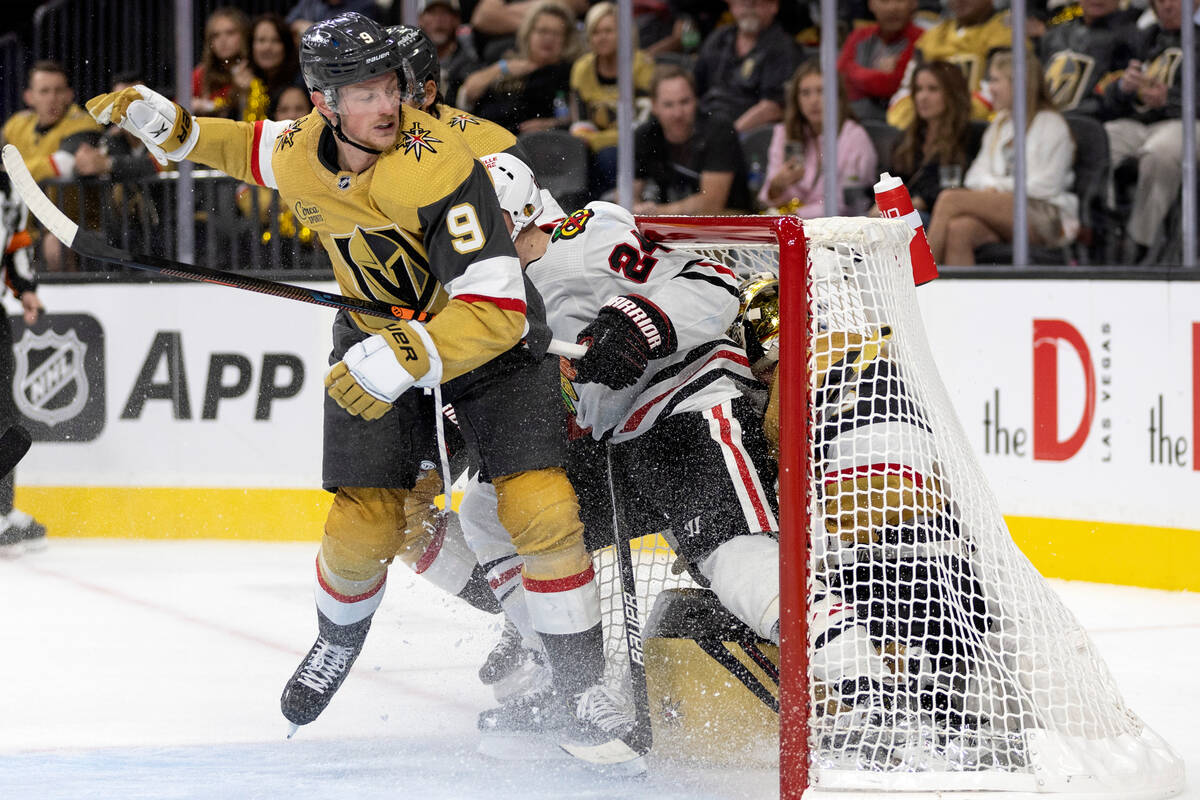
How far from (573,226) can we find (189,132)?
0.66 m

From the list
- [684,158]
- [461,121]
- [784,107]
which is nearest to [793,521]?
[461,121]

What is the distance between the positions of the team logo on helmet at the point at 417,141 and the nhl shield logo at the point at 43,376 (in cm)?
304

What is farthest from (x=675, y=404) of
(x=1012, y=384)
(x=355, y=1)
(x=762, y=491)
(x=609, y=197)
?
(x=355, y=1)

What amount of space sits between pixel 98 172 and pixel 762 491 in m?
3.74

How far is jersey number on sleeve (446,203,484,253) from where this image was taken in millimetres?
2447

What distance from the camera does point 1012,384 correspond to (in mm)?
4398

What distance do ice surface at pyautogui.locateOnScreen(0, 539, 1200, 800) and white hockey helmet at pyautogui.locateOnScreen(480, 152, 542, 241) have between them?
2.94 ft

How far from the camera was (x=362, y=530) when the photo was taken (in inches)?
106

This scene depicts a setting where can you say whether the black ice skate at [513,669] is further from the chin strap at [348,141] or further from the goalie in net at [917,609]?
the chin strap at [348,141]

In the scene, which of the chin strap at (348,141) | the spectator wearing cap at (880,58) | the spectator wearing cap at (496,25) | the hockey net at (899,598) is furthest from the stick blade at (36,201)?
the spectator wearing cap at (496,25)

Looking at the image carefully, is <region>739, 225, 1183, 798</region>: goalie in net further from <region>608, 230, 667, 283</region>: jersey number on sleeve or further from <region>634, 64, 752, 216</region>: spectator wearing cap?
<region>634, 64, 752, 216</region>: spectator wearing cap

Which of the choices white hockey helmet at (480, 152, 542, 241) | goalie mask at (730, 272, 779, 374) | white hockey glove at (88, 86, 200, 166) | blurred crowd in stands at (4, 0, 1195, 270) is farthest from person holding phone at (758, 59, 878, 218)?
white hockey glove at (88, 86, 200, 166)

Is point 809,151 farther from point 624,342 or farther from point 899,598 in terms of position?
point 899,598

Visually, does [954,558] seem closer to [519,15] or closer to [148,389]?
[148,389]
